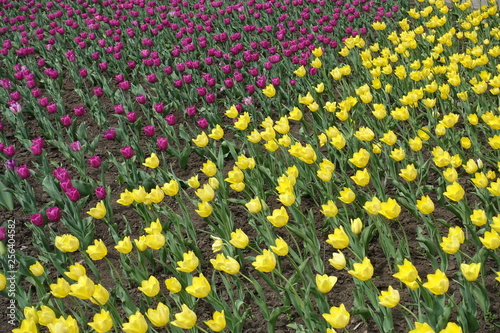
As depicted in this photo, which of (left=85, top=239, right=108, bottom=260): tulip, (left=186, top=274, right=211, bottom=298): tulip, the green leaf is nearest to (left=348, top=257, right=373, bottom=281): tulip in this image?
(left=186, top=274, right=211, bottom=298): tulip

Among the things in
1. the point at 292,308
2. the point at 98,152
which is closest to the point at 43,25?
the point at 98,152

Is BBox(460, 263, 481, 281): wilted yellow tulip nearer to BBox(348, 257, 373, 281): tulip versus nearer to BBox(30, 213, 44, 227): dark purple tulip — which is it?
BBox(348, 257, 373, 281): tulip

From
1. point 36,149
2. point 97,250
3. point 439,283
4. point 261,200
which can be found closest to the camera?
point 439,283

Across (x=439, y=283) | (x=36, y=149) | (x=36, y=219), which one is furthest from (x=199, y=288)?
(x=36, y=149)

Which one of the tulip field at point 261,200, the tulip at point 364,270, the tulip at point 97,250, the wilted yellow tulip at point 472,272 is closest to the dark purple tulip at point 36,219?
the tulip field at point 261,200

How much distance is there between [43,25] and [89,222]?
5142 millimetres

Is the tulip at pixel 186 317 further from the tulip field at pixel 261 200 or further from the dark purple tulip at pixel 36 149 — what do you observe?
the dark purple tulip at pixel 36 149

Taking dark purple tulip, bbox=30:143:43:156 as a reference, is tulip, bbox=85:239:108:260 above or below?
above

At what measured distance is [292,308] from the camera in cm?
294

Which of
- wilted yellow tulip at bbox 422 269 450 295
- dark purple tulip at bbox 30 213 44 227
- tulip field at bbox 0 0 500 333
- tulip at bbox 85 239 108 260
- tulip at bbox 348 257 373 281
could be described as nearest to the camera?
wilted yellow tulip at bbox 422 269 450 295

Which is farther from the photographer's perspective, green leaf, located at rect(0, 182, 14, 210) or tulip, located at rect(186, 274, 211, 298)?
green leaf, located at rect(0, 182, 14, 210)

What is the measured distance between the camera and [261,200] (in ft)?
10.7

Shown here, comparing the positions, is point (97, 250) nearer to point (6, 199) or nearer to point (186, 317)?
point (186, 317)

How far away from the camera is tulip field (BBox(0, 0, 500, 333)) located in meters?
2.55
